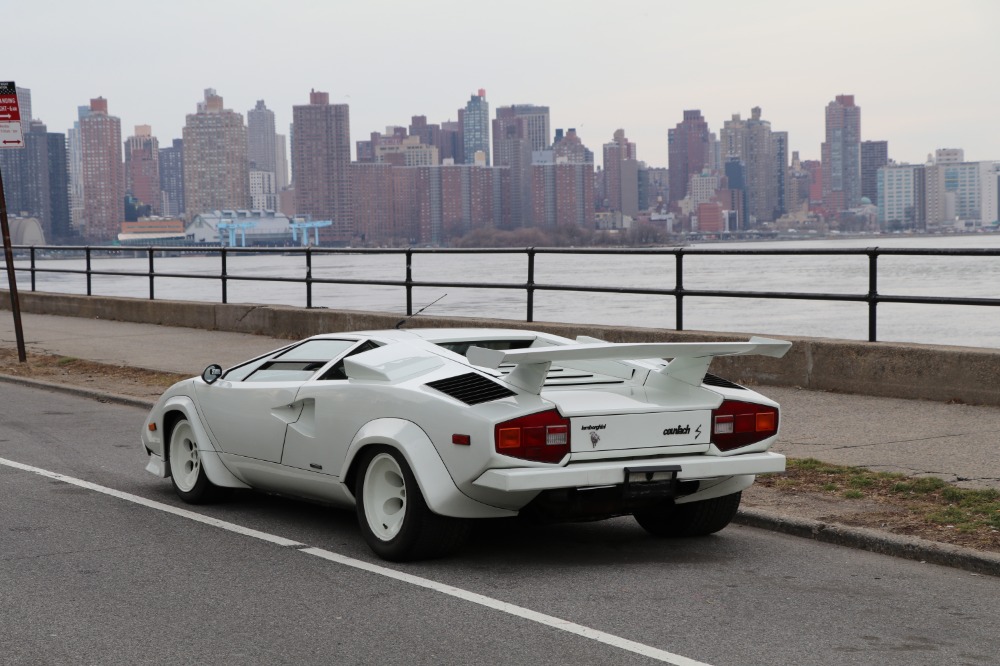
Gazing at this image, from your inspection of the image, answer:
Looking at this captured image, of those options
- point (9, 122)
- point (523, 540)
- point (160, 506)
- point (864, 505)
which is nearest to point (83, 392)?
point (9, 122)

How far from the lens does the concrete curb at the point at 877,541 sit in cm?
643

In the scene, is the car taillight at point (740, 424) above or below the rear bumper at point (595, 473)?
above

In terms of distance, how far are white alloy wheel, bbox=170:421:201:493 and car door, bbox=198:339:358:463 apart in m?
0.39

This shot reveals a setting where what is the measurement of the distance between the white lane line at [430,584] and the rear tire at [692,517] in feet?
4.72

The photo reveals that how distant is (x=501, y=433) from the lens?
6047 millimetres

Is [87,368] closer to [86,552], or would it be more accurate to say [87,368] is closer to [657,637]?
[86,552]

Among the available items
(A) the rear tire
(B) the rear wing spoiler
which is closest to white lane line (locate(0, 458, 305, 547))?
(B) the rear wing spoiler

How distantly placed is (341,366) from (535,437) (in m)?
1.57

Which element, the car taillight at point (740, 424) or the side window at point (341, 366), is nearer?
the car taillight at point (740, 424)

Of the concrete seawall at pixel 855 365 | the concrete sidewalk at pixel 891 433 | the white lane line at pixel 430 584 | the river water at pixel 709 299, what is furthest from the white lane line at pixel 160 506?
the river water at pixel 709 299

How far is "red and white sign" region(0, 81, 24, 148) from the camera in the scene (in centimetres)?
1664

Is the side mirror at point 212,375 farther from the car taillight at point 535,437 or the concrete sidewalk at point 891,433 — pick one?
the concrete sidewalk at point 891,433

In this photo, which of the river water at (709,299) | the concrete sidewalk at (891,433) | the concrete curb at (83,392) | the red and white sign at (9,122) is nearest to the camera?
the concrete sidewalk at (891,433)

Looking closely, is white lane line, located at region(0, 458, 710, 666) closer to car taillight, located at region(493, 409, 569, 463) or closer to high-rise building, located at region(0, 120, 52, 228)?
car taillight, located at region(493, 409, 569, 463)
